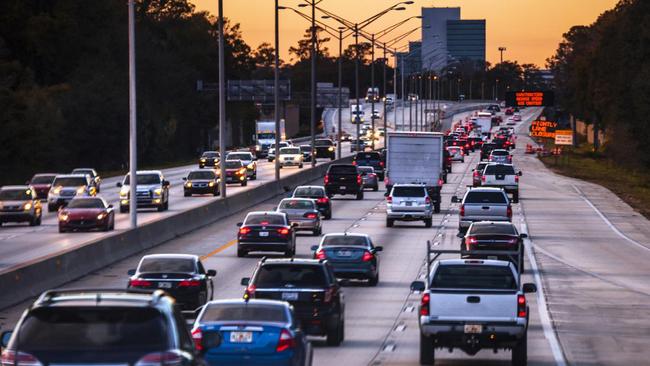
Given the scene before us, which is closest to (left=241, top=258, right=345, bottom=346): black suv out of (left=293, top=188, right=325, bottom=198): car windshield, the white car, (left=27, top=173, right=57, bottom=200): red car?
(left=293, top=188, right=325, bottom=198): car windshield

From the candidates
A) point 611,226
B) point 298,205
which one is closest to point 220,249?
point 298,205

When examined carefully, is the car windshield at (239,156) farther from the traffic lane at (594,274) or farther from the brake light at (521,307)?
the brake light at (521,307)

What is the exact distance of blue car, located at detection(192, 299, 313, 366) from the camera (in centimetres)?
1714

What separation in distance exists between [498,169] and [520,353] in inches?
2021

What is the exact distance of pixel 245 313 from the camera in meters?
17.9

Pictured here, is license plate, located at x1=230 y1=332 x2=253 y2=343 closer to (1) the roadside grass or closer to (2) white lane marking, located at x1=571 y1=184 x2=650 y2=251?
(2) white lane marking, located at x1=571 y1=184 x2=650 y2=251

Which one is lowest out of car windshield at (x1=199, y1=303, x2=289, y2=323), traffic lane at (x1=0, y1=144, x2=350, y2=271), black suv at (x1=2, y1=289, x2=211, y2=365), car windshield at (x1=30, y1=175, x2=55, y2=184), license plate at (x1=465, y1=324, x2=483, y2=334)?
traffic lane at (x1=0, y1=144, x2=350, y2=271)

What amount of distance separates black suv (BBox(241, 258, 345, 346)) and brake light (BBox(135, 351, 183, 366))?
1157 centimetres

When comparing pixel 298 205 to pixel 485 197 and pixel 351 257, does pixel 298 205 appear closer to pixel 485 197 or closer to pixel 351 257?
pixel 485 197

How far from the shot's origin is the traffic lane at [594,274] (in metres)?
26.2

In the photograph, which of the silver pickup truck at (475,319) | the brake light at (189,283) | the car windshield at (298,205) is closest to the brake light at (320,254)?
the brake light at (189,283)

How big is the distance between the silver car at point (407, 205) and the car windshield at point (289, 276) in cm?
3261

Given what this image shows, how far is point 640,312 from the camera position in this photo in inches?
1240

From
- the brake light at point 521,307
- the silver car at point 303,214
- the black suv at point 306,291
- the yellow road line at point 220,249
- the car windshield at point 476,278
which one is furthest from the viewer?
the silver car at point 303,214
